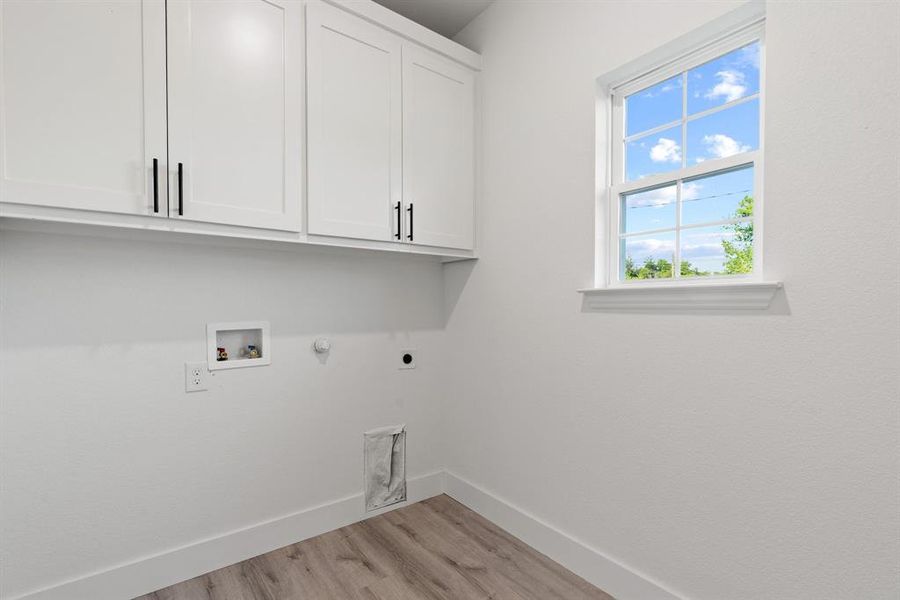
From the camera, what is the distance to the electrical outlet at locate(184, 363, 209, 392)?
6.27 feet

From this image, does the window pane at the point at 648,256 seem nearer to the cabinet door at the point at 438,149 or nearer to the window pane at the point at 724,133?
the window pane at the point at 724,133

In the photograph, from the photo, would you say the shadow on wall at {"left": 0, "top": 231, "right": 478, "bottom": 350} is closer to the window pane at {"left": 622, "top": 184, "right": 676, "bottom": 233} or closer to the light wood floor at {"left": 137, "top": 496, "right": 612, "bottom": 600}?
the light wood floor at {"left": 137, "top": 496, "right": 612, "bottom": 600}

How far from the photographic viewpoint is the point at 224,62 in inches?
65.7

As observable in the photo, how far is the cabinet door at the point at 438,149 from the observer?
86.8 inches

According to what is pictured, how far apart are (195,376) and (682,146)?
224cm

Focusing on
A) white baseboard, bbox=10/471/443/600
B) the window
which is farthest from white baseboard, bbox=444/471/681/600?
the window

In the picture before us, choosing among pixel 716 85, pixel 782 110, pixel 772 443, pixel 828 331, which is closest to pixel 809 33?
pixel 782 110

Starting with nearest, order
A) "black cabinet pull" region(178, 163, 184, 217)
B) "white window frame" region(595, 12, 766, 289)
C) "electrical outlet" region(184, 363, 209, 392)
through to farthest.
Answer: "white window frame" region(595, 12, 766, 289) → "black cabinet pull" region(178, 163, 184, 217) → "electrical outlet" region(184, 363, 209, 392)

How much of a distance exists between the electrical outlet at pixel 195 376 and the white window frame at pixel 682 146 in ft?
5.85

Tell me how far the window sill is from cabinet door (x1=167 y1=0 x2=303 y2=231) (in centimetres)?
133

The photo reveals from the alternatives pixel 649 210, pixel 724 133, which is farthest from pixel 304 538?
pixel 724 133

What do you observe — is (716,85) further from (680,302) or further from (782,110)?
(680,302)

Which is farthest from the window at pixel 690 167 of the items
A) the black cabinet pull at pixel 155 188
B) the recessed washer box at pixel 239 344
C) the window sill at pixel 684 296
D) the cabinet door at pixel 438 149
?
the black cabinet pull at pixel 155 188

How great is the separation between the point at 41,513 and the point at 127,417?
410mm
